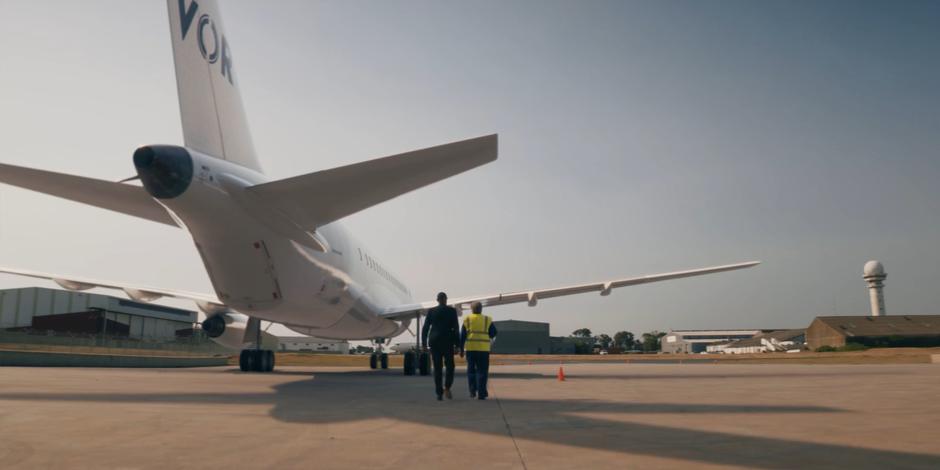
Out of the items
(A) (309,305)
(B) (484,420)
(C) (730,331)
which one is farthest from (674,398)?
(C) (730,331)

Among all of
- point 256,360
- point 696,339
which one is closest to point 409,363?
point 256,360

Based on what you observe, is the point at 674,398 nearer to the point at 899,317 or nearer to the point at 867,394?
the point at 867,394

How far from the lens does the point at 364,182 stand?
8.56 m

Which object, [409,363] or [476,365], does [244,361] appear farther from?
[476,365]

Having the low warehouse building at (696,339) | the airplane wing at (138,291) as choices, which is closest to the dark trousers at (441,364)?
the airplane wing at (138,291)

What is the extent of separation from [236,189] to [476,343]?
5.10 m

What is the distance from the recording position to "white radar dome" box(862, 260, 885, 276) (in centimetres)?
8531

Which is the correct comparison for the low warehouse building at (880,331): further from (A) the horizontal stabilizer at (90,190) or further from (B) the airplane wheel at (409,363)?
(A) the horizontal stabilizer at (90,190)

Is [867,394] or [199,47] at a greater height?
[199,47]

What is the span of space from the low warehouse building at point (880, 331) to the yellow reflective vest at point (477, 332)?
75.2 meters

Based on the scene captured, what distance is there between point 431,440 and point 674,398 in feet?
18.5

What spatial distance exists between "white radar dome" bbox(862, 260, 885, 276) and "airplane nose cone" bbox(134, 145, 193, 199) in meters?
99.3

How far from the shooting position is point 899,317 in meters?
74.9

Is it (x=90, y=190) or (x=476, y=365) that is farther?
(x=476, y=365)
